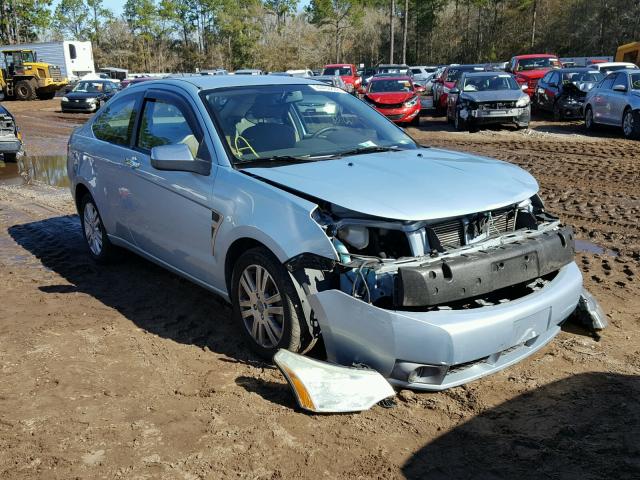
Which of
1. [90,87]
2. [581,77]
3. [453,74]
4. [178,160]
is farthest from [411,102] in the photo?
[90,87]

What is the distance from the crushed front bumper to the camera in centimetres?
325

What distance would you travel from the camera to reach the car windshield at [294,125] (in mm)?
4438

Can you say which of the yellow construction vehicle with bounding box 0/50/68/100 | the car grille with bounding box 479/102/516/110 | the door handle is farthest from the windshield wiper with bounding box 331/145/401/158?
the yellow construction vehicle with bounding box 0/50/68/100

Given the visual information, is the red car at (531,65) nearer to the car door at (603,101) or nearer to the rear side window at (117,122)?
the car door at (603,101)

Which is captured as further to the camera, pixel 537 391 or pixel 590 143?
pixel 590 143

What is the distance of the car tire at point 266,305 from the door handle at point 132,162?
5.36 ft

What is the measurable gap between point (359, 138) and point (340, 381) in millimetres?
2075

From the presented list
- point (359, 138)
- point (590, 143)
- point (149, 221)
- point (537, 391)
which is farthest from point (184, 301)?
point (590, 143)

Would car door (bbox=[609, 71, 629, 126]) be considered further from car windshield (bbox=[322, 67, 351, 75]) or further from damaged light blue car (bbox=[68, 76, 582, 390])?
car windshield (bbox=[322, 67, 351, 75])

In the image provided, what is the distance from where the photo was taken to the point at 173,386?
382cm

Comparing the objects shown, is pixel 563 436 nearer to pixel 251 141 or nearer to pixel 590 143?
pixel 251 141

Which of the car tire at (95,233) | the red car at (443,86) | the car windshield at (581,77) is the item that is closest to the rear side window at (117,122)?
the car tire at (95,233)

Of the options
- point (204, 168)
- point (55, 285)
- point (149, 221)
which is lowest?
point (55, 285)

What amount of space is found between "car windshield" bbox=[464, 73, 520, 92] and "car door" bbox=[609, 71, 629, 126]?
9.10 feet
